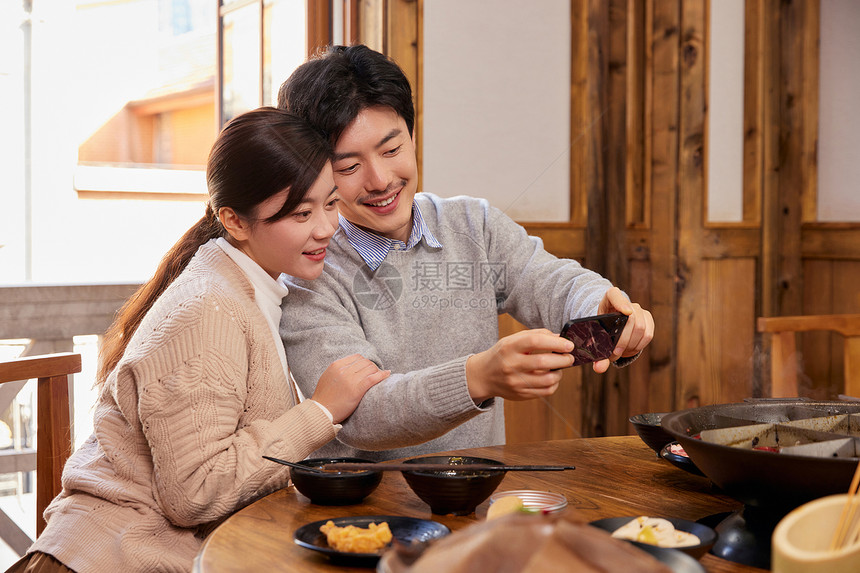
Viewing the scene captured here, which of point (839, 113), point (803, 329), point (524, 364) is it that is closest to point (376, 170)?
point (524, 364)

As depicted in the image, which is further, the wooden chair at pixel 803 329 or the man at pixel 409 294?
the wooden chair at pixel 803 329

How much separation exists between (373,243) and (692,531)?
39.4 inches

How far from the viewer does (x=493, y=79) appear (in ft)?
9.77

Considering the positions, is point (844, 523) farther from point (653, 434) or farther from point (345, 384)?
point (345, 384)

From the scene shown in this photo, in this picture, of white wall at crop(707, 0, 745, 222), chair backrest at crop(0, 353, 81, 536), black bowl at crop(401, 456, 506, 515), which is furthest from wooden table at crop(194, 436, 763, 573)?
white wall at crop(707, 0, 745, 222)

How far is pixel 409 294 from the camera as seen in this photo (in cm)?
173

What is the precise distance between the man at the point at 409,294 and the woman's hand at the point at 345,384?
0.02 metres

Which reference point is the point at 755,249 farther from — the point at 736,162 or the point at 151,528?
the point at 151,528

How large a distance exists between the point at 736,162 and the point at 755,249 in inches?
15.1

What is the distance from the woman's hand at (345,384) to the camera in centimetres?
134

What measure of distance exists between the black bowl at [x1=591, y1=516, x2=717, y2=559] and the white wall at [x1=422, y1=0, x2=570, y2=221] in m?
2.04

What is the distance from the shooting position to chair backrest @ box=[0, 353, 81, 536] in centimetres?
159

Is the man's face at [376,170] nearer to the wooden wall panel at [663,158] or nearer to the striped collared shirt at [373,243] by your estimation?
the striped collared shirt at [373,243]

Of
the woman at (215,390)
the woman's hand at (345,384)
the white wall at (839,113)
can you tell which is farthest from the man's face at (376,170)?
the white wall at (839,113)
